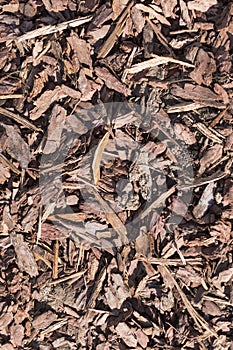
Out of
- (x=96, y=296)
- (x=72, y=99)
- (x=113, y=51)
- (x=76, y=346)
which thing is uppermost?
(x=113, y=51)

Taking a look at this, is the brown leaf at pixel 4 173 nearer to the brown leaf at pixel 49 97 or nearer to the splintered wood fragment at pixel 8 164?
the splintered wood fragment at pixel 8 164

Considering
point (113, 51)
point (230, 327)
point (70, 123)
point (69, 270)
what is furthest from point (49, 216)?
point (230, 327)

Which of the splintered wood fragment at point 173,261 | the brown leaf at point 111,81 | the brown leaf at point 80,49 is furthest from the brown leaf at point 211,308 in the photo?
the brown leaf at point 80,49

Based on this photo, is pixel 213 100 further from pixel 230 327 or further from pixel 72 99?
pixel 230 327

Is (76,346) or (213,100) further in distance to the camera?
(76,346)

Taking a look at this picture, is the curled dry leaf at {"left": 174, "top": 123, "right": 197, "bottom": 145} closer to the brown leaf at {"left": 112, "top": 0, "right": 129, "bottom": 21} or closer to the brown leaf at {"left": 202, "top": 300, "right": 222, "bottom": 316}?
the brown leaf at {"left": 112, "top": 0, "right": 129, "bottom": 21}

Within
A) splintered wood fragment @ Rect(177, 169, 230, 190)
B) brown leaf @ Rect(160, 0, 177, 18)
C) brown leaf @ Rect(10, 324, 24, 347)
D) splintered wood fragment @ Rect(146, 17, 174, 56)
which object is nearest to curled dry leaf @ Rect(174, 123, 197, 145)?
splintered wood fragment @ Rect(177, 169, 230, 190)

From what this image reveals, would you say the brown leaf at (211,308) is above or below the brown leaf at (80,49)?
below
